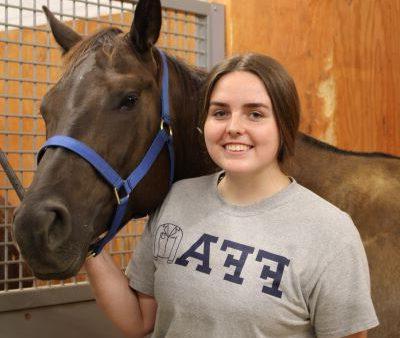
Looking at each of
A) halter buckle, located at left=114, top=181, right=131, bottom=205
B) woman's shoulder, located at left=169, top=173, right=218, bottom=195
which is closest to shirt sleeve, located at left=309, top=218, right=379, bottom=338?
woman's shoulder, located at left=169, top=173, right=218, bottom=195

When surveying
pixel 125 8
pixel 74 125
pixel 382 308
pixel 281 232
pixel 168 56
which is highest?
pixel 125 8

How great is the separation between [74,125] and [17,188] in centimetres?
28

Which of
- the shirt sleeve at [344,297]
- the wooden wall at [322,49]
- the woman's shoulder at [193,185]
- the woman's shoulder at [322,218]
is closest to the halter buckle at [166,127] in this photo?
the woman's shoulder at [193,185]

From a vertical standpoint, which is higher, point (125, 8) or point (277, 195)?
point (125, 8)

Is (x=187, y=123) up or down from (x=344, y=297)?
up

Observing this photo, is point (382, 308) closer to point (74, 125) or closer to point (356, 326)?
point (356, 326)

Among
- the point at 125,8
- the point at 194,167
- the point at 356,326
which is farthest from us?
the point at 125,8

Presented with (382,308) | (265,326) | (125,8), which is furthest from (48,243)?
(125,8)

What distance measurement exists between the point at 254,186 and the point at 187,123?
32 cm

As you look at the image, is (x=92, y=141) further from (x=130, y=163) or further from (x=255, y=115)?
(x=255, y=115)

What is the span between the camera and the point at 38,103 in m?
1.51

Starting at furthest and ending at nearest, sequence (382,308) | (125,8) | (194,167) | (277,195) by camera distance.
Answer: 1. (125,8)
2. (194,167)
3. (382,308)
4. (277,195)

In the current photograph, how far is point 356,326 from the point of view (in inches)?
31.4

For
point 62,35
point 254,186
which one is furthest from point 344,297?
point 62,35
